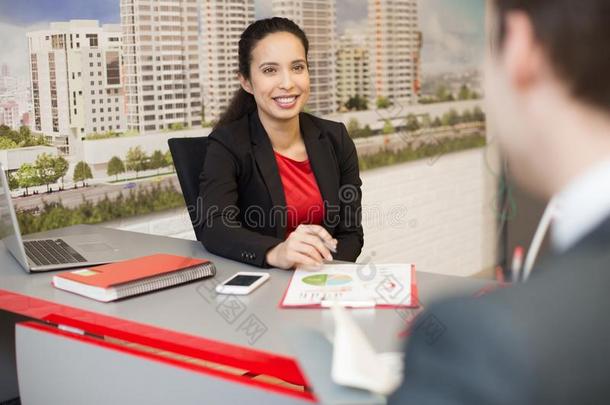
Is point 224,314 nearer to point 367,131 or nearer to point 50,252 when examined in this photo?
point 50,252

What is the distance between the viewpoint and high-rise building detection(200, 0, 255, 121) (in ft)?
10.1

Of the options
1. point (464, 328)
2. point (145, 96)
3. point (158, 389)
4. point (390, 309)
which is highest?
point (145, 96)

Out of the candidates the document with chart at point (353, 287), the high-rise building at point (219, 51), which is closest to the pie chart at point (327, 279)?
the document with chart at point (353, 287)

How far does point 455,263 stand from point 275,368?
3305 millimetres

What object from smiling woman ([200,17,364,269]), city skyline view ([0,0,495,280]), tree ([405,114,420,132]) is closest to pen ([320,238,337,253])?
smiling woman ([200,17,364,269])

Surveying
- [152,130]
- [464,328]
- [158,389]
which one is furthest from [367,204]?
[464,328]

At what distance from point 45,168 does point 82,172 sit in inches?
5.5

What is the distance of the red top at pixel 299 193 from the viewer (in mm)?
2293

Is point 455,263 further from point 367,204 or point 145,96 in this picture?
point 145,96

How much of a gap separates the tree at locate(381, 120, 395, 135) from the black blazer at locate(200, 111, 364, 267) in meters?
1.46

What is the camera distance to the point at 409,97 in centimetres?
406

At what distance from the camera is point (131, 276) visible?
1.70 metres

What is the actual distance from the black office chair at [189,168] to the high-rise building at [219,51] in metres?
0.80

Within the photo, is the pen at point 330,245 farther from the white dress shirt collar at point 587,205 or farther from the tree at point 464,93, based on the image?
the tree at point 464,93
